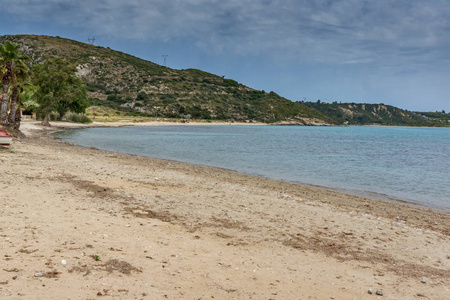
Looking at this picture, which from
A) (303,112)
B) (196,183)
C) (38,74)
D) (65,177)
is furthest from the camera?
(303,112)

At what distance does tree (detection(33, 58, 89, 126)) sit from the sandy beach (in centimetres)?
6030

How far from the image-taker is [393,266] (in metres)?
7.74

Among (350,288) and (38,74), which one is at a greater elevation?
(38,74)

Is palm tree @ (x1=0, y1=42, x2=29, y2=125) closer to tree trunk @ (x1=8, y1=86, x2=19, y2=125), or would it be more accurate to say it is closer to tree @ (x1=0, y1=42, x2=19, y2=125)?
tree @ (x1=0, y1=42, x2=19, y2=125)

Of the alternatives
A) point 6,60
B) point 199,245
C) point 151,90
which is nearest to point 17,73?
point 6,60

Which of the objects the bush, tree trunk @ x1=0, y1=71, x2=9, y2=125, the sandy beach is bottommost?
the sandy beach

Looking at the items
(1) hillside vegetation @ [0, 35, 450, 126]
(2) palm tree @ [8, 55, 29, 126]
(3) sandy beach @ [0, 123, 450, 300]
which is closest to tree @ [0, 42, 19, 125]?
(2) palm tree @ [8, 55, 29, 126]

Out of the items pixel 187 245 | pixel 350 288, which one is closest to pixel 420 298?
pixel 350 288

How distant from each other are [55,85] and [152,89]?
231 ft

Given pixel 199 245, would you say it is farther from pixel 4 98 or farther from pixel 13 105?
pixel 13 105

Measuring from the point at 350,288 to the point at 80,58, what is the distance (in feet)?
493

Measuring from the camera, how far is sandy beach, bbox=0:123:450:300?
19.0ft

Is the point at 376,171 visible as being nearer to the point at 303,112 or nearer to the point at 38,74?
the point at 38,74

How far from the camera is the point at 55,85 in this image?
69.8 metres
